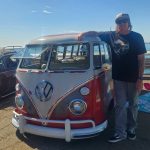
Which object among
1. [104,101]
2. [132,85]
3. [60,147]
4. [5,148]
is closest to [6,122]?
[5,148]

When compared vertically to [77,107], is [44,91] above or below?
above

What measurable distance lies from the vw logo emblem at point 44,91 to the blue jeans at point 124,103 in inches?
49.3

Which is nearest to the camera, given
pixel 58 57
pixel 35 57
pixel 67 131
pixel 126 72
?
pixel 67 131

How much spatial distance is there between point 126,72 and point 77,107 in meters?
1.12

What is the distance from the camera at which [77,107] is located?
526cm

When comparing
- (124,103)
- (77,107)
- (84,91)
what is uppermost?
(84,91)

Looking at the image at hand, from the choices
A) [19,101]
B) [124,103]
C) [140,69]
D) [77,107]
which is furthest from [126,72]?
[19,101]

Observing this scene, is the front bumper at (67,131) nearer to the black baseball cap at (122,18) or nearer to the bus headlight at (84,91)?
the bus headlight at (84,91)

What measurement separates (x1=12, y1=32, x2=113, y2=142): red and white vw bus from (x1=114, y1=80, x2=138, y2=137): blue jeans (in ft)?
0.88

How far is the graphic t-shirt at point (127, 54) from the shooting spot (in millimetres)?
5363

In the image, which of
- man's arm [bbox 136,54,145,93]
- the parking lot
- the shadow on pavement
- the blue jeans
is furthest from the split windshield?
the shadow on pavement

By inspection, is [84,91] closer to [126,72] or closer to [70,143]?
[126,72]

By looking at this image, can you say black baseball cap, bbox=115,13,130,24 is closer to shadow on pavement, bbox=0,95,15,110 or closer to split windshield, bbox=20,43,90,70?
split windshield, bbox=20,43,90,70

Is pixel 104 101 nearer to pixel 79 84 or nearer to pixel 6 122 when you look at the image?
pixel 79 84
